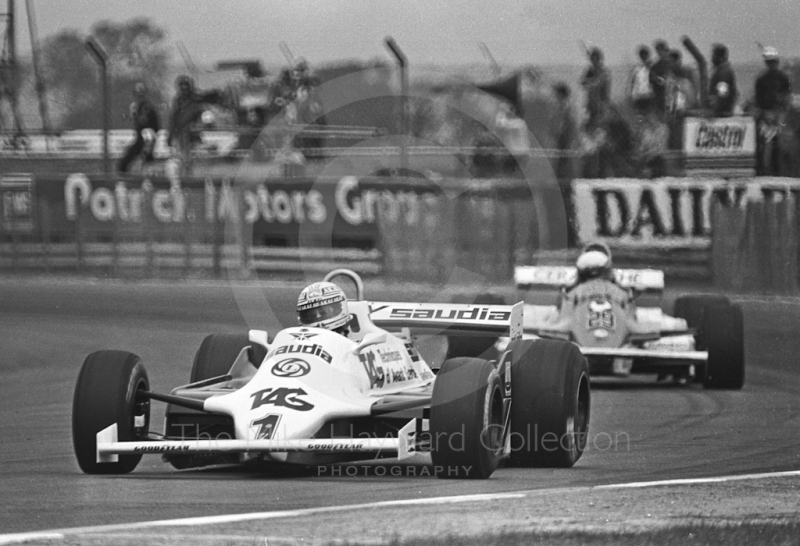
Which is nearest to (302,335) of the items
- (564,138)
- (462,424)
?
(462,424)

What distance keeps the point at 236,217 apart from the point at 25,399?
11276 millimetres

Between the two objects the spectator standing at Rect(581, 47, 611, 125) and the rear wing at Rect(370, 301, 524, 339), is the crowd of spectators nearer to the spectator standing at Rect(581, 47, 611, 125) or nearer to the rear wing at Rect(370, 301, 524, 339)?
the spectator standing at Rect(581, 47, 611, 125)

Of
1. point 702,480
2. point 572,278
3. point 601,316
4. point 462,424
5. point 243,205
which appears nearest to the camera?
point 702,480

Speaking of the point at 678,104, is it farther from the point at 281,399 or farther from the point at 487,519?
the point at 487,519

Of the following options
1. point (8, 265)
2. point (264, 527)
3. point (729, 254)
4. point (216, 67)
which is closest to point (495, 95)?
point (729, 254)

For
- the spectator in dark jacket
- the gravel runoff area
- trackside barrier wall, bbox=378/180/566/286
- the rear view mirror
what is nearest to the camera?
the gravel runoff area

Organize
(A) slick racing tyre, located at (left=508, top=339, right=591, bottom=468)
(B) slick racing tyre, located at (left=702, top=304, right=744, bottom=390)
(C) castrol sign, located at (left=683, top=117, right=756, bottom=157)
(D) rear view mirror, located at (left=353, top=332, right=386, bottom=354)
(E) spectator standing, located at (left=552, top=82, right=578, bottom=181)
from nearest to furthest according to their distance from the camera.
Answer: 1. (A) slick racing tyre, located at (left=508, top=339, right=591, bottom=468)
2. (D) rear view mirror, located at (left=353, top=332, right=386, bottom=354)
3. (B) slick racing tyre, located at (left=702, top=304, right=744, bottom=390)
4. (E) spectator standing, located at (left=552, top=82, right=578, bottom=181)
5. (C) castrol sign, located at (left=683, top=117, right=756, bottom=157)

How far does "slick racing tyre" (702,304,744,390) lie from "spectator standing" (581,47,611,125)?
7538 mm

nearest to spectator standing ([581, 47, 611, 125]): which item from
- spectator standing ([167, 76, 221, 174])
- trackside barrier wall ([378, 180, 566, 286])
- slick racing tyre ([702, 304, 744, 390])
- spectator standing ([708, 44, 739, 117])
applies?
spectator standing ([708, 44, 739, 117])

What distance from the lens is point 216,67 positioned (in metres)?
23.1

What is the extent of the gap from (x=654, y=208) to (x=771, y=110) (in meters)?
2.21

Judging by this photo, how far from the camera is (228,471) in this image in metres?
8.12

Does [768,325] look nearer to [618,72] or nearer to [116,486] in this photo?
[618,72]

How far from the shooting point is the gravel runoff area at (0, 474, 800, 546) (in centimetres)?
541
